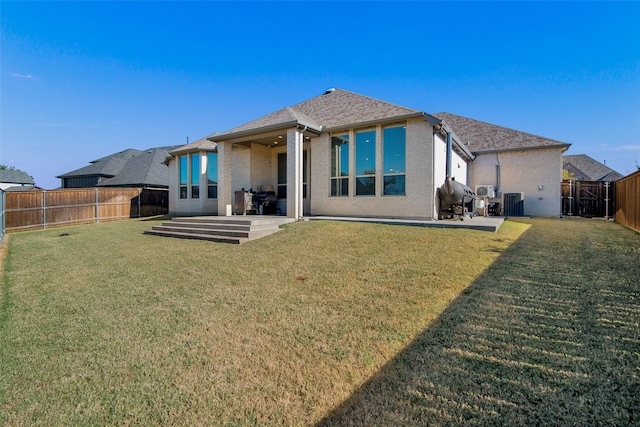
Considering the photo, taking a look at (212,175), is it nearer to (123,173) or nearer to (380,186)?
(380,186)

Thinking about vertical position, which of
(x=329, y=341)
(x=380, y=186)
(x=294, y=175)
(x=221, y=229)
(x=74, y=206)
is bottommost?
(x=329, y=341)

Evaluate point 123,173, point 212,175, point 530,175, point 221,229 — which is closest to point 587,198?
point 530,175

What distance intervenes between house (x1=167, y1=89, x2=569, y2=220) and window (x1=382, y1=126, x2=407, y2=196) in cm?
4

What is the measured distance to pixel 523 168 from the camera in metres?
16.5

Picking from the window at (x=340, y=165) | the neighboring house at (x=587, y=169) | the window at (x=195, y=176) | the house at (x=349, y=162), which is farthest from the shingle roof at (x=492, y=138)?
the neighboring house at (x=587, y=169)

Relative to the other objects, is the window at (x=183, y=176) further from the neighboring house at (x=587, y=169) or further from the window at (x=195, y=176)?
the neighboring house at (x=587, y=169)

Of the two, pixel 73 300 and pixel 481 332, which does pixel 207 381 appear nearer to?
pixel 481 332

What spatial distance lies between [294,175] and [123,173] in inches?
937

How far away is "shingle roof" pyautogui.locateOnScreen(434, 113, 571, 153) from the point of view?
1622 cm

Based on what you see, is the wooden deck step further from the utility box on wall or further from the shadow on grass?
the utility box on wall

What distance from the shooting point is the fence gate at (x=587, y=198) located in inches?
634

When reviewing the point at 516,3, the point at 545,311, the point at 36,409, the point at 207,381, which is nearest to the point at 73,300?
the point at 36,409

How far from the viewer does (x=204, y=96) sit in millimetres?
18828

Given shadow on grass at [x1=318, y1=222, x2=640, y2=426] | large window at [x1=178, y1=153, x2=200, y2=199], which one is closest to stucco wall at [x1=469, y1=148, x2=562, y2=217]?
shadow on grass at [x1=318, y1=222, x2=640, y2=426]
